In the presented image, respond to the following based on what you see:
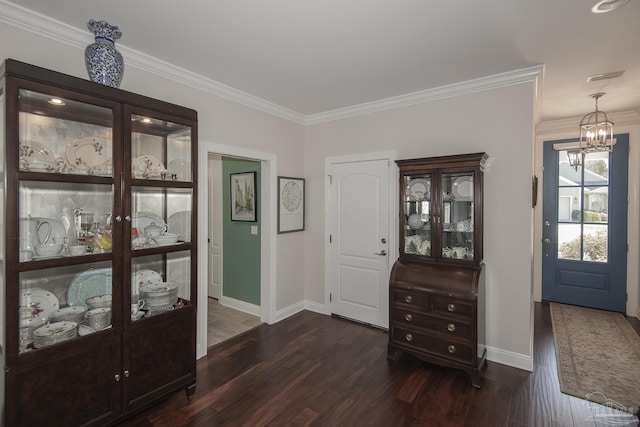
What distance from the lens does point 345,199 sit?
4059mm

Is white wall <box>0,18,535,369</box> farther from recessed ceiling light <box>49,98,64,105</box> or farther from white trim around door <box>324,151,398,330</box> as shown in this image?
recessed ceiling light <box>49,98,64,105</box>

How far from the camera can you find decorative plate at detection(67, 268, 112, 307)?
2.02 meters

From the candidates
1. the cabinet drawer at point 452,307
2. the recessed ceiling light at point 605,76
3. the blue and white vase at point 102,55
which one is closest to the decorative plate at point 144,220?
the blue and white vase at point 102,55

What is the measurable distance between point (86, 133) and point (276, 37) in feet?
4.83

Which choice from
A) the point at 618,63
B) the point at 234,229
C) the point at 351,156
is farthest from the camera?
the point at 234,229

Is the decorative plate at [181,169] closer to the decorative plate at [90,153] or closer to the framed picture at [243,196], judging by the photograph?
the decorative plate at [90,153]

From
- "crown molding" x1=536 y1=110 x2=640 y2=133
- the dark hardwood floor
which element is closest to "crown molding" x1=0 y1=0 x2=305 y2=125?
the dark hardwood floor

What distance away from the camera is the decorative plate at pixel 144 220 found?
7.46 ft

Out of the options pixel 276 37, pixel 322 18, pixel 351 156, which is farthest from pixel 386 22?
pixel 351 156

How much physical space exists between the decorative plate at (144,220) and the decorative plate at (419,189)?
7.71ft

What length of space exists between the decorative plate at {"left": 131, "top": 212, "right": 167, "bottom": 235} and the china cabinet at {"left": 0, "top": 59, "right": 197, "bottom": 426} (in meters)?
A: 0.01

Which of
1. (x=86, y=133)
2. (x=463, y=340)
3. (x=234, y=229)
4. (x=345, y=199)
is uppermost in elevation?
(x=86, y=133)

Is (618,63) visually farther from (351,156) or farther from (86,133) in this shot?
(86,133)

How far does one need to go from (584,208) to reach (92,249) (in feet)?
19.3
